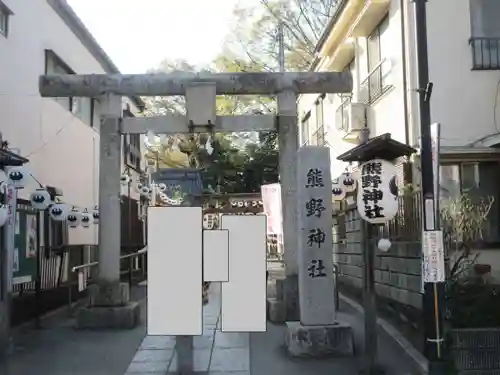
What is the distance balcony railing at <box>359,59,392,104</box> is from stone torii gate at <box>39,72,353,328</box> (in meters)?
1.43

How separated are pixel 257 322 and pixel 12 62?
10.1 m

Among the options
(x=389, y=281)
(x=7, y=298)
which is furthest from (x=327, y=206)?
(x=7, y=298)

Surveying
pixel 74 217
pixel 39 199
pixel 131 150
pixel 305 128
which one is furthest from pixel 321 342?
pixel 131 150

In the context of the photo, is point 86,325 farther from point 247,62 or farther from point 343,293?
point 247,62

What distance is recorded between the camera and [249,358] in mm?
10391

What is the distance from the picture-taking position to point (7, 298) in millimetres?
10664

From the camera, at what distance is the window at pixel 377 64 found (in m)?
14.9

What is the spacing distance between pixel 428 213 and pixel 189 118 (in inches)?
251

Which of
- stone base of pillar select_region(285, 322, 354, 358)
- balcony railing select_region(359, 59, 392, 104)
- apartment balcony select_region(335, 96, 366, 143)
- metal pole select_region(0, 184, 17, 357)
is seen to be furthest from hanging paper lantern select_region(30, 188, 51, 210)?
balcony railing select_region(359, 59, 392, 104)

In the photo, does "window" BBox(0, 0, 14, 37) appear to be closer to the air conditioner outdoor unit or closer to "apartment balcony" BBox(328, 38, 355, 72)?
the air conditioner outdoor unit

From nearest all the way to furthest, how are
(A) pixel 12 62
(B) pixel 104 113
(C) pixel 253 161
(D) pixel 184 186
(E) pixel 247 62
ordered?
(B) pixel 104 113
(A) pixel 12 62
(D) pixel 184 186
(E) pixel 247 62
(C) pixel 253 161

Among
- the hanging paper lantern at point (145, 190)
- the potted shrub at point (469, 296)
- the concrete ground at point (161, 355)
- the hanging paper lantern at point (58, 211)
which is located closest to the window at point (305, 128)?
the hanging paper lantern at point (145, 190)

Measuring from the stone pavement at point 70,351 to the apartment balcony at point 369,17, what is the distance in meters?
8.83

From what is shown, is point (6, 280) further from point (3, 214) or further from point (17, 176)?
point (17, 176)
